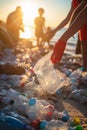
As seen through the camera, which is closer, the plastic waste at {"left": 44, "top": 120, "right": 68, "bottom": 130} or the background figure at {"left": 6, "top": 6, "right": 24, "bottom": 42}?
the plastic waste at {"left": 44, "top": 120, "right": 68, "bottom": 130}

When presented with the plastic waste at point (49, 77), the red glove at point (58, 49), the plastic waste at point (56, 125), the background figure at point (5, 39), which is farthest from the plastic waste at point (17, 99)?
the background figure at point (5, 39)

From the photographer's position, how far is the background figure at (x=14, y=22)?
1584 cm

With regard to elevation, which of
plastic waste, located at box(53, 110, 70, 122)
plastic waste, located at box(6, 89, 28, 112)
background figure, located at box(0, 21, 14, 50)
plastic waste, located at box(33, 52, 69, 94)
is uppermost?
background figure, located at box(0, 21, 14, 50)

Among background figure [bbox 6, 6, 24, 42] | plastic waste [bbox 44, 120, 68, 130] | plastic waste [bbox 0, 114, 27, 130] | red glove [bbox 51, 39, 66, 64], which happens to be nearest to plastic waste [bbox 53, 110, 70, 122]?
plastic waste [bbox 44, 120, 68, 130]

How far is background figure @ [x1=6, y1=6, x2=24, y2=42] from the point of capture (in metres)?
15.8

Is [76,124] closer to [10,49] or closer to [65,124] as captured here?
[65,124]

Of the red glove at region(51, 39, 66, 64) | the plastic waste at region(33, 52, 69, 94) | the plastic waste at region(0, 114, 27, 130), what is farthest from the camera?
the plastic waste at region(33, 52, 69, 94)

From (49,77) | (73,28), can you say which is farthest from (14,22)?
(73,28)

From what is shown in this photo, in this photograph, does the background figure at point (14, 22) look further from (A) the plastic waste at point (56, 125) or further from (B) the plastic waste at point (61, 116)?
(A) the plastic waste at point (56, 125)

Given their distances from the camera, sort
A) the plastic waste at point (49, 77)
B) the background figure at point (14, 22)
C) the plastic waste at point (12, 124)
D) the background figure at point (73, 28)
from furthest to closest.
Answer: the background figure at point (14, 22)
the plastic waste at point (49, 77)
the background figure at point (73, 28)
the plastic waste at point (12, 124)

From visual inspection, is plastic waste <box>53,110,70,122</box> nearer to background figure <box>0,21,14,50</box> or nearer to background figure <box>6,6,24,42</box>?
background figure <box>0,21,14,50</box>

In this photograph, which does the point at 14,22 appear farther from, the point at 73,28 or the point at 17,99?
the point at 73,28

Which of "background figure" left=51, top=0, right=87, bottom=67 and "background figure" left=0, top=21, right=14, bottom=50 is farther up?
"background figure" left=0, top=21, right=14, bottom=50

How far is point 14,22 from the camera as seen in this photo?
1588 centimetres
